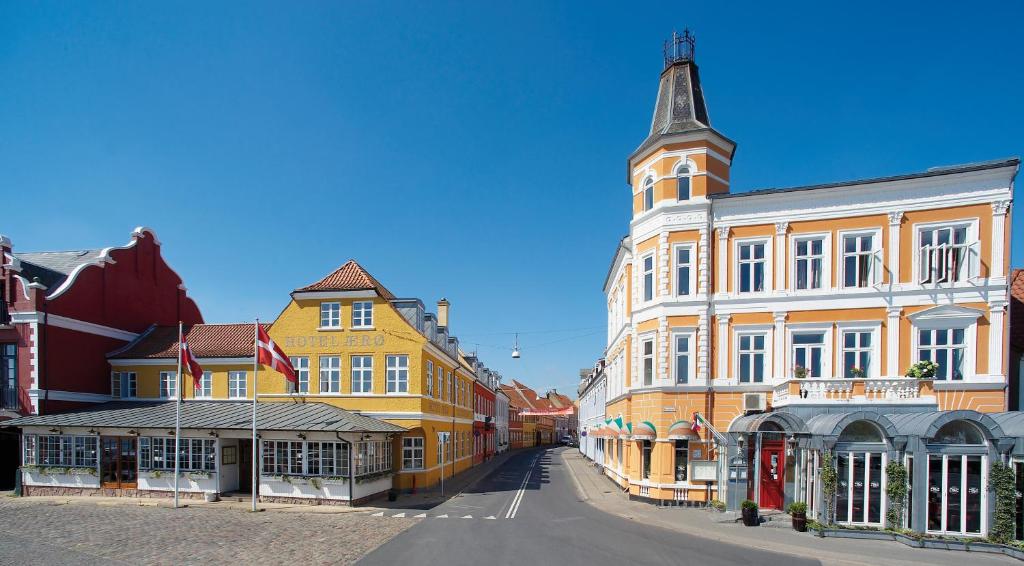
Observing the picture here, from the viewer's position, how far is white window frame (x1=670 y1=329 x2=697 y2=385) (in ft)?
82.0

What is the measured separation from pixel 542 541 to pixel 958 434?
13396 millimetres

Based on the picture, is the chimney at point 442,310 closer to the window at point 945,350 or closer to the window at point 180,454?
the window at point 180,454

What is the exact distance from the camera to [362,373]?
28.4 meters

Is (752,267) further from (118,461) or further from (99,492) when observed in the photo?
(99,492)

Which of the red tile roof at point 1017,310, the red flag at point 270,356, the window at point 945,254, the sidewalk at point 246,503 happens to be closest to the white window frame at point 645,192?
the window at point 945,254

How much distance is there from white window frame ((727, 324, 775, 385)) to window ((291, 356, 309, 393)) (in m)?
20.0

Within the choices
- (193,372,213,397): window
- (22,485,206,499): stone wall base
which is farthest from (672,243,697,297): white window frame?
(193,372,213,397): window

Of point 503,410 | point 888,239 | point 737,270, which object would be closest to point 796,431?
point 737,270

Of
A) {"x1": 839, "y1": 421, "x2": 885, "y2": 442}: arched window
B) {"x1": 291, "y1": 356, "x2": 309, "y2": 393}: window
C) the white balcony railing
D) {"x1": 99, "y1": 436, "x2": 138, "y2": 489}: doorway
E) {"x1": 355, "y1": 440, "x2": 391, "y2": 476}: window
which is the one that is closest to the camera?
{"x1": 839, "y1": 421, "x2": 885, "y2": 442}: arched window

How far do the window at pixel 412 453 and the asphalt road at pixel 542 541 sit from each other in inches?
150

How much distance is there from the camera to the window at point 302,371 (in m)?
28.6

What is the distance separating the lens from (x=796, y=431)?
2053 cm

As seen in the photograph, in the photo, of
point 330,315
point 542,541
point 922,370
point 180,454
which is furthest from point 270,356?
point 922,370

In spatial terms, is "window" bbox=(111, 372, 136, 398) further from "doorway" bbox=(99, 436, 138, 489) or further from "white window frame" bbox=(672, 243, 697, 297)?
"white window frame" bbox=(672, 243, 697, 297)
